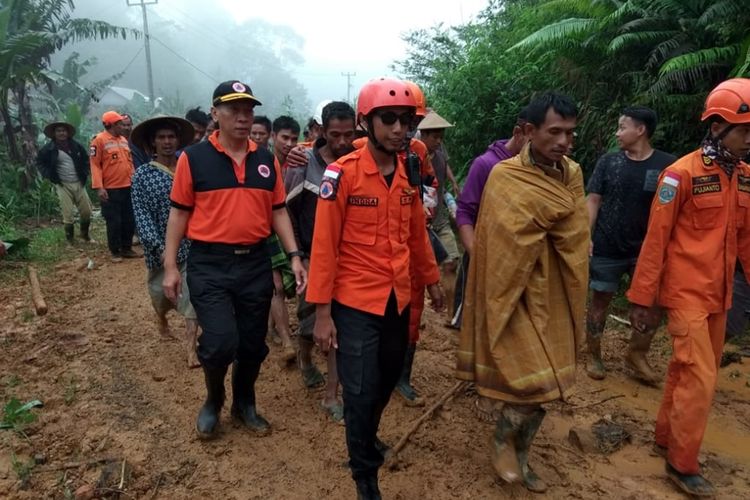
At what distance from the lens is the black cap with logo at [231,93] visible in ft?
10.5

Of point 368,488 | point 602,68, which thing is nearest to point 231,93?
point 368,488

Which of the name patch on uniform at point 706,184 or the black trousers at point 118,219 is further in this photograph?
the black trousers at point 118,219

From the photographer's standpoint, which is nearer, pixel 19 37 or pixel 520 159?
pixel 520 159

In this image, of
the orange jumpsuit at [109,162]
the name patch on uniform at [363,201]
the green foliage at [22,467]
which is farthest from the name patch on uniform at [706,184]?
the orange jumpsuit at [109,162]

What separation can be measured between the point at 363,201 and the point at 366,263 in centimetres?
31

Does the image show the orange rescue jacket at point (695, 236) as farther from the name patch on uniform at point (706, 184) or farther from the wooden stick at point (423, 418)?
the wooden stick at point (423, 418)

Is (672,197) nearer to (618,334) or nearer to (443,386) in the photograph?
(443,386)

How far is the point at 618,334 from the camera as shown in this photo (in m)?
5.54

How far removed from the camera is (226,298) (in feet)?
10.8

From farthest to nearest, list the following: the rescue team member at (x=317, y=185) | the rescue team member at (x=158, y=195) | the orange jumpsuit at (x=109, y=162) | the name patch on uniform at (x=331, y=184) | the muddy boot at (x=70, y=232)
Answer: the muddy boot at (x=70, y=232)
the orange jumpsuit at (x=109, y=162)
the rescue team member at (x=158, y=195)
the rescue team member at (x=317, y=185)
the name patch on uniform at (x=331, y=184)

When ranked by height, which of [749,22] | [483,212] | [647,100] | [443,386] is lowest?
[443,386]

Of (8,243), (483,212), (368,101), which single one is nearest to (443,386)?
(483,212)

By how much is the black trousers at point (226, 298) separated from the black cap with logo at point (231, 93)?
0.87 meters

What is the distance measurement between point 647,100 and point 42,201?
39.6 feet
